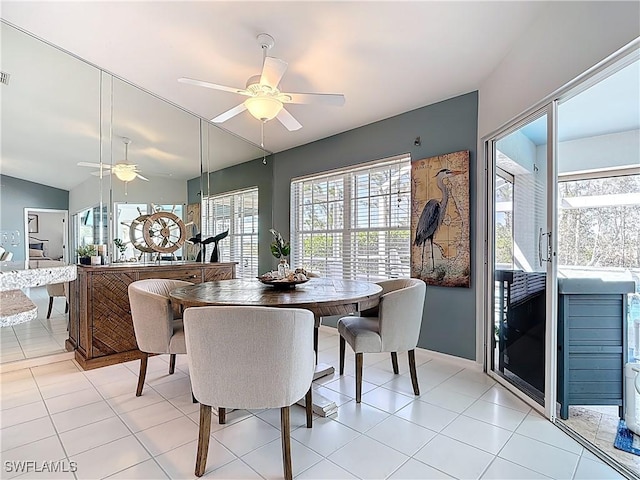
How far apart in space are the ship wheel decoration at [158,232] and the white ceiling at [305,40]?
1390mm

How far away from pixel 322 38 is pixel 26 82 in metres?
2.68

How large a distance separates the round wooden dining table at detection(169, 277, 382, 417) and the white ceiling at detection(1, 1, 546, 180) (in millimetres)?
1828

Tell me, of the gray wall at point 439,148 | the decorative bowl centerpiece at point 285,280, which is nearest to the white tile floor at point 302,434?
the gray wall at point 439,148

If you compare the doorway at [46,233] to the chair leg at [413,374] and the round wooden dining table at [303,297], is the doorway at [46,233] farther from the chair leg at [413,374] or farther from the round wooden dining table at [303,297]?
the chair leg at [413,374]

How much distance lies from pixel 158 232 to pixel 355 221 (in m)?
2.35

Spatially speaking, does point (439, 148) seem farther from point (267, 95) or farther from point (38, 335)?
point (38, 335)

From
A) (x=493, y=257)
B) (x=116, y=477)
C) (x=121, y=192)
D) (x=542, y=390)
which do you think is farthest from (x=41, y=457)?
(x=493, y=257)

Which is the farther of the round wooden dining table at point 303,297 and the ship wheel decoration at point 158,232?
the ship wheel decoration at point 158,232

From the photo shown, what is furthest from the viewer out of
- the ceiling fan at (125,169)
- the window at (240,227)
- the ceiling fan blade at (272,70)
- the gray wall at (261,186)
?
the gray wall at (261,186)

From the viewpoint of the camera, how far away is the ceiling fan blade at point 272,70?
80.6 inches

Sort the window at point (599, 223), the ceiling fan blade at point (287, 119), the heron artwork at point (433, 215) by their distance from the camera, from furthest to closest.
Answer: the heron artwork at point (433, 215), the ceiling fan blade at point (287, 119), the window at point (599, 223)

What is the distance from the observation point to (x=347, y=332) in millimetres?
2562

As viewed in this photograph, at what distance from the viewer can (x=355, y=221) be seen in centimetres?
420
